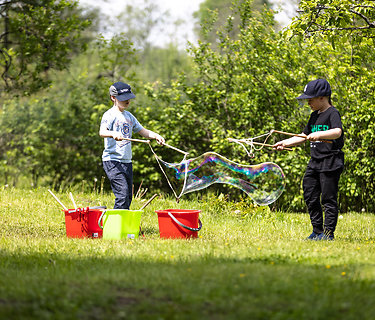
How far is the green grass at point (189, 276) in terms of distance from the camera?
2.71m

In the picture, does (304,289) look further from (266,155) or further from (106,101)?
(106,101)

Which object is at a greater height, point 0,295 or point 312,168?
point 312,168

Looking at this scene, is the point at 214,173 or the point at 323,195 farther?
the point at 214,173

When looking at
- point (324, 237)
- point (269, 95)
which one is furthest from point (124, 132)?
point (269, 95)

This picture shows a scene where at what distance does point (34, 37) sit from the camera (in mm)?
10242

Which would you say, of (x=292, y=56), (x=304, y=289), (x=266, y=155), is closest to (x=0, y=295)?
(x=304, y=289)

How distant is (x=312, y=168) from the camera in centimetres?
526

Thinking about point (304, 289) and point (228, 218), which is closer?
point (304, 289)

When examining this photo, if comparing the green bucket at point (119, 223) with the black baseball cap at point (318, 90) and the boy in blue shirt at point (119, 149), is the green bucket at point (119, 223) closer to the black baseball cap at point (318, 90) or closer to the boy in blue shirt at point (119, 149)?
the boy in blue shirt at point (119, 149)

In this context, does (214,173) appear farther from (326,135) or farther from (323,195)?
(326,135)

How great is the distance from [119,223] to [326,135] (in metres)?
2.31

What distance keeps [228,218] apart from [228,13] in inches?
188

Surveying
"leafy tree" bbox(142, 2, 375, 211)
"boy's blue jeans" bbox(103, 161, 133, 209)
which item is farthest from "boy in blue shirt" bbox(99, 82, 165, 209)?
"leafy tree" bbox(142, 2, 375, 211)

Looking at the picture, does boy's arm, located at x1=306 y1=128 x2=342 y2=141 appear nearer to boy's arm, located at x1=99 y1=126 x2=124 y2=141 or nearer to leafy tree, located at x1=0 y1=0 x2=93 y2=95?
boy's arm, located at x1=99 y1=126 x2=124 y2=141
